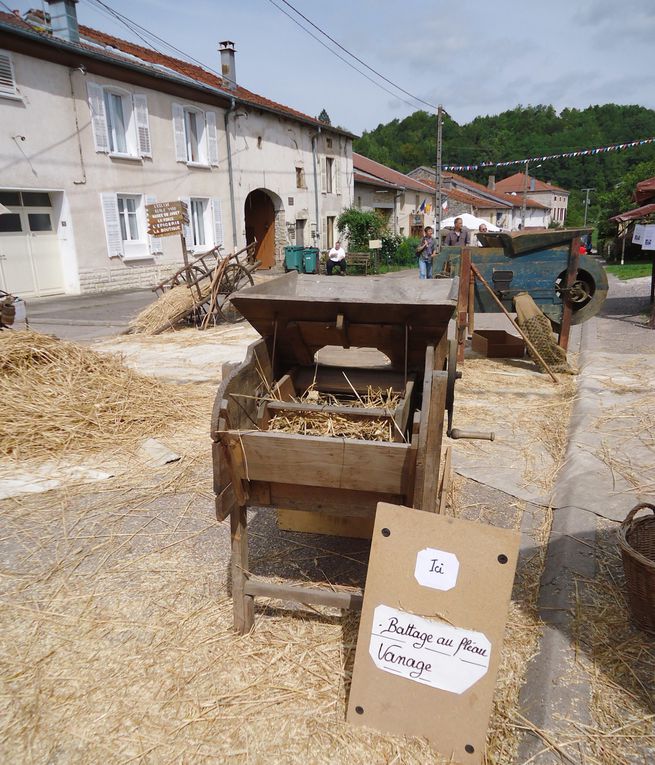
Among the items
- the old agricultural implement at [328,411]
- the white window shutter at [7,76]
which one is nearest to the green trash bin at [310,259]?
the white window shutter at [7,76]

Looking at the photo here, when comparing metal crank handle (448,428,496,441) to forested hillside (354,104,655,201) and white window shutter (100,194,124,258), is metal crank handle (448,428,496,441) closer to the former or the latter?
white window shutter (100,194,124,258)

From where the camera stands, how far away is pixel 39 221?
1527 centimetres

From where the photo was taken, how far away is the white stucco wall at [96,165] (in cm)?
1426

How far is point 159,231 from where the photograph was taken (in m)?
12.4

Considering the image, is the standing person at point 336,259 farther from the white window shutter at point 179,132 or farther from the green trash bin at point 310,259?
the white window shutter at point 179,132

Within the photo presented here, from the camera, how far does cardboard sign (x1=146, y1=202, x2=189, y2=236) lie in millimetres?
12250

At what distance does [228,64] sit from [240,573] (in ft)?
84.7

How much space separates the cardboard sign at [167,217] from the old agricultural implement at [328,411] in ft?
29.8

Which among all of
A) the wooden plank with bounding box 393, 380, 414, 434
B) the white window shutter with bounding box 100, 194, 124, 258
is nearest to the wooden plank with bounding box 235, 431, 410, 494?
the wooden plank with bounding box 393, 380, 414, 434

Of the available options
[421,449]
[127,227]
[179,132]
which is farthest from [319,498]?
[179,132]

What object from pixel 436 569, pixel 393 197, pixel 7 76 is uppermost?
pixel 7 76

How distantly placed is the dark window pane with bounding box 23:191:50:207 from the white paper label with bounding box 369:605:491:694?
52.2ft

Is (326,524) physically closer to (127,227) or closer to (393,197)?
(127,227)

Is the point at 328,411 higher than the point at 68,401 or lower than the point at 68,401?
higher
